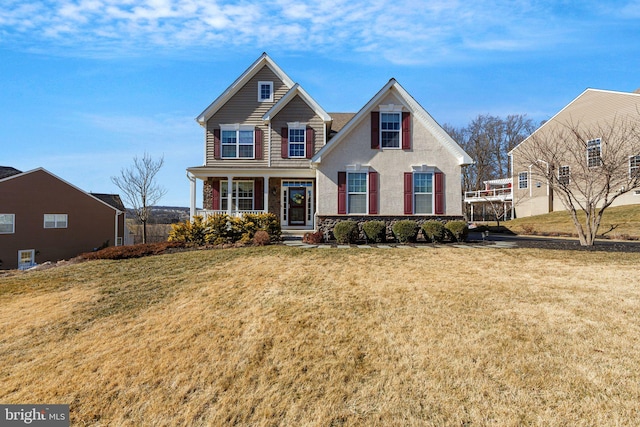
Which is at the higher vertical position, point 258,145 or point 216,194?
point 258,145

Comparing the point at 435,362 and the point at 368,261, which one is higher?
the point at 368,261

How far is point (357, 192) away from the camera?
13.9 metres

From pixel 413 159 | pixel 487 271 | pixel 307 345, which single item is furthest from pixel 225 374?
pixel 413 159

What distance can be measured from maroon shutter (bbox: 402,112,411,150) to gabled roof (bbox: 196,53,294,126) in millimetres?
6505

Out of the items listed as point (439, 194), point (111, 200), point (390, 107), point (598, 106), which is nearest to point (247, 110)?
point (390, 107)

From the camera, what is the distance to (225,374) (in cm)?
429

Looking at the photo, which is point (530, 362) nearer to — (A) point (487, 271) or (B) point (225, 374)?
(B) point (225, 374)

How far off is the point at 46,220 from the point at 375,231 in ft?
79.0

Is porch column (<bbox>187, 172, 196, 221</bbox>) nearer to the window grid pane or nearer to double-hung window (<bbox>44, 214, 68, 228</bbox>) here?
the window grid pane

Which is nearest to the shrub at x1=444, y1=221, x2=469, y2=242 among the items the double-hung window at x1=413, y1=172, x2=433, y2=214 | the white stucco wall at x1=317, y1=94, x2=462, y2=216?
the white stucco wall at x1=317, y1=94, x2=462, y2=216

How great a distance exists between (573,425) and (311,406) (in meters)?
2.44

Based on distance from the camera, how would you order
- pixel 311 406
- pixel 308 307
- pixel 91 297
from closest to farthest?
1. pixel 311 406
2. pixel 308 307
3. pixel 91 297

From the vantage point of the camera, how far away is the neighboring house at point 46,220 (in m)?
22.6

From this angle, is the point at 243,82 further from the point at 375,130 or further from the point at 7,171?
the point at 7,171
